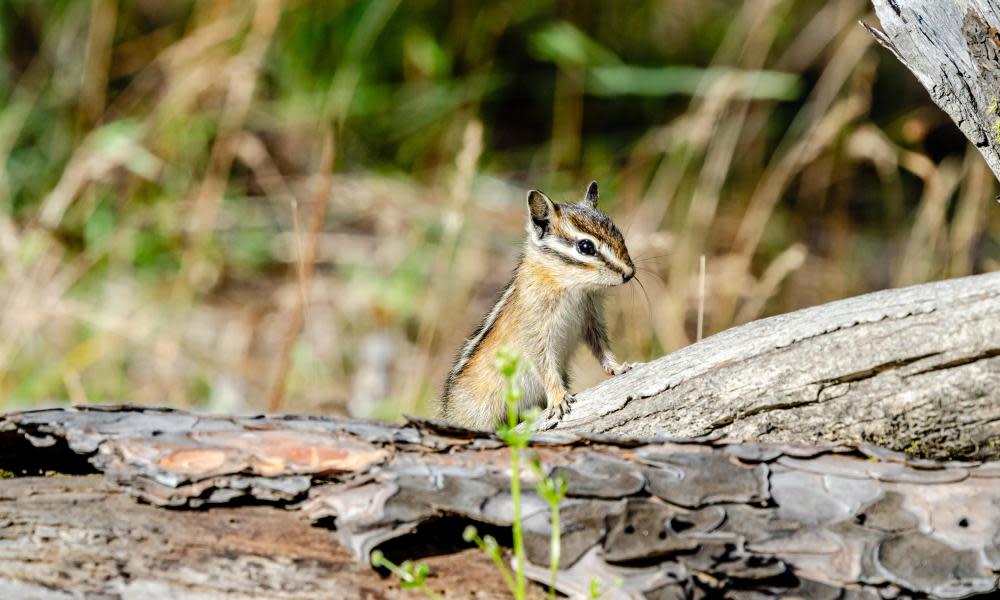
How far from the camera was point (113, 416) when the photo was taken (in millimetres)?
2658

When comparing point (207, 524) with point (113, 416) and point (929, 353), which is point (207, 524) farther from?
point (929, 353)

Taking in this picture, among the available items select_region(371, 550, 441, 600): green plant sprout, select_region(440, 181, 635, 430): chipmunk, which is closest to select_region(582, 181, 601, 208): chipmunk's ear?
select_region(440, 181, 635, 430): chipmunk

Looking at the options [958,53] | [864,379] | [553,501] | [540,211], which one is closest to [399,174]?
[540,211]

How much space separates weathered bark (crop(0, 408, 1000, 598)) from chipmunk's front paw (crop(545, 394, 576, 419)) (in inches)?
31.9

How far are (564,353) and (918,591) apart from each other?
205cm

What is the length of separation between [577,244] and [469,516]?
6.10 feet

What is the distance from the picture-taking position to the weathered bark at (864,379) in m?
2.55

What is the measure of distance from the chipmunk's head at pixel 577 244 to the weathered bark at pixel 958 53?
1.33m

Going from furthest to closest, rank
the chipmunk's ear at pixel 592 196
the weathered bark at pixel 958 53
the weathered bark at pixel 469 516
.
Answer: the chipmunk's ear at pixel 592 196 < the weathered bark at pixel 958 53 < the weathered bark at pixel 469 516

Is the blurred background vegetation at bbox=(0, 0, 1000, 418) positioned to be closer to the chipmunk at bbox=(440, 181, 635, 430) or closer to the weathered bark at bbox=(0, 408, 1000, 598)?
the chipmunk at bbox=(440, 181, 635, 430)

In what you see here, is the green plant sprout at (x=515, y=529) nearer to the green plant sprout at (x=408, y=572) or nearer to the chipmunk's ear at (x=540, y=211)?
the green plant sprout at (x=408, y=572)

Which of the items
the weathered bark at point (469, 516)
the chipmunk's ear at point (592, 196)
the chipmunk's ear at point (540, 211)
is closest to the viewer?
the weathered bark at point (469, 516)

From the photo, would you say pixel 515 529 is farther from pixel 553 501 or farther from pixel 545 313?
pixel 545 313

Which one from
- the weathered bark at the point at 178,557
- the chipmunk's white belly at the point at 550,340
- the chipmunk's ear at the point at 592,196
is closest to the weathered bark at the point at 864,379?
the weathered bark at the point at 178,557
